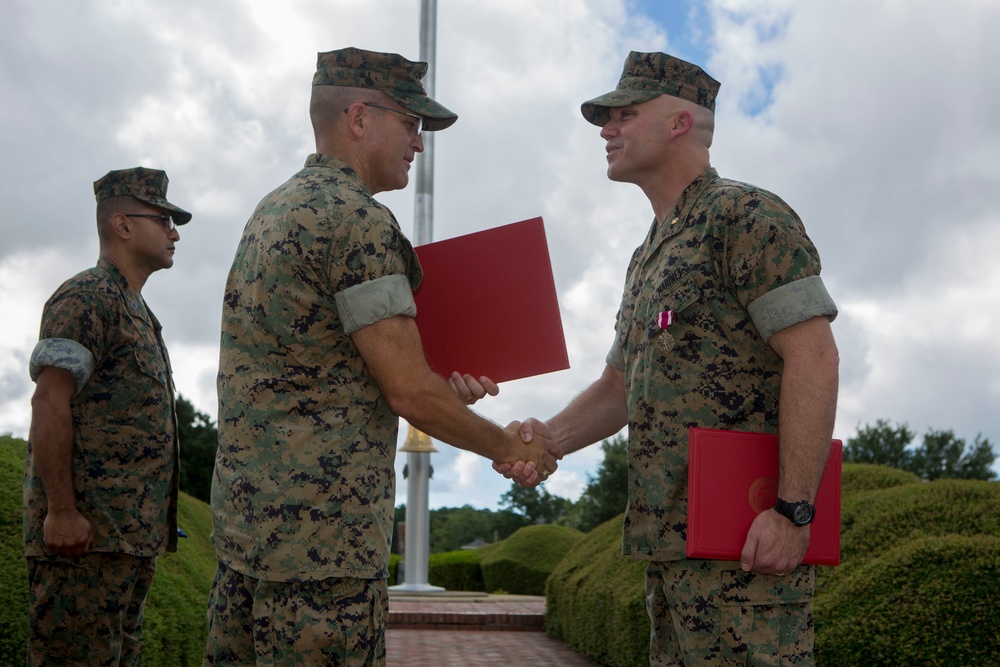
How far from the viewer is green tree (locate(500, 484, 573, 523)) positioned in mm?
→ 53812

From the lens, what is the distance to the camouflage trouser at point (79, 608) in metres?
4.15

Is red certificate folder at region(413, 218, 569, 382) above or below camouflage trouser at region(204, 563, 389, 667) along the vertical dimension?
above

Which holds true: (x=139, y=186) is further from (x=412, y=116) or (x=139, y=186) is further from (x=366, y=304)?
(x=366, y=304)

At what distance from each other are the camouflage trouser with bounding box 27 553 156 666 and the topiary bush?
1583 cm

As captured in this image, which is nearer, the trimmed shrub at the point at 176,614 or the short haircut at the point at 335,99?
the short haircut at the point at 335,99

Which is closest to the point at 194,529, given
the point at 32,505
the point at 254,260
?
the point at 32,505

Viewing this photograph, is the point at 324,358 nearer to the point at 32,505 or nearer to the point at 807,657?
the point at 807,657

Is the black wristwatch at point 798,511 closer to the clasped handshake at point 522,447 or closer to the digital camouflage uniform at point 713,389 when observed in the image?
the digital camouflage uniform at point 713,389

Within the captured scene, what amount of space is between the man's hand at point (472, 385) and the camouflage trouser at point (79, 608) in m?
1.79

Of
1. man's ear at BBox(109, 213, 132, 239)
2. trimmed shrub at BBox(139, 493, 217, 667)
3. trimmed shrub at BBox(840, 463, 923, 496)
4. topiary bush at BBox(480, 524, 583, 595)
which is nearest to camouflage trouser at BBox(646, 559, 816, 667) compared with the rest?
man's ear at BBox(109, 213, 132, 239)

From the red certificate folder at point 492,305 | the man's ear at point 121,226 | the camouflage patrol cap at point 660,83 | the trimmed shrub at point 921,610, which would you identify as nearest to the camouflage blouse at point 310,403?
the red certificate folder at point 492,305

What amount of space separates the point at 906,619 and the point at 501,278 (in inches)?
116

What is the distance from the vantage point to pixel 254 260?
287 centimetres

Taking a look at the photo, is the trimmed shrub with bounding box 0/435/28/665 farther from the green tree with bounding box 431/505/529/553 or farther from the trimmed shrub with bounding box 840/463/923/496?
the green tree with bounding box 431/505/529/553
